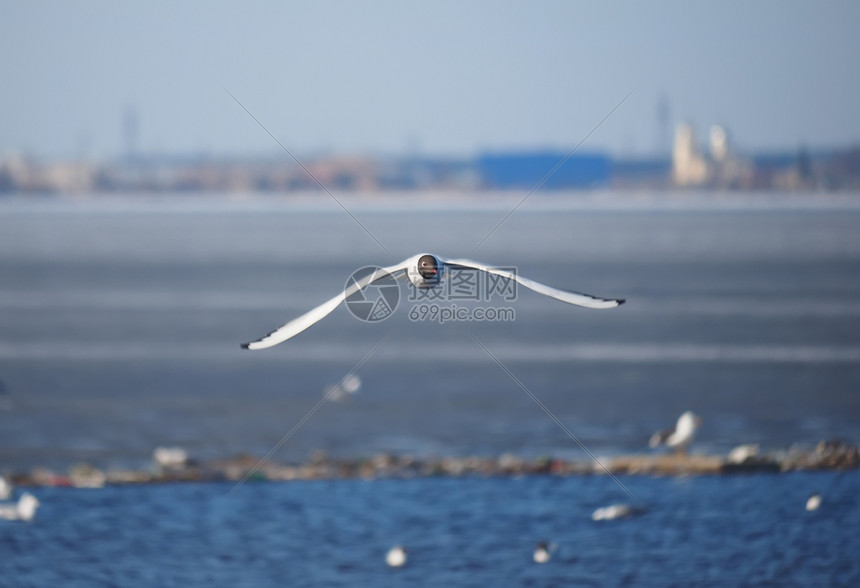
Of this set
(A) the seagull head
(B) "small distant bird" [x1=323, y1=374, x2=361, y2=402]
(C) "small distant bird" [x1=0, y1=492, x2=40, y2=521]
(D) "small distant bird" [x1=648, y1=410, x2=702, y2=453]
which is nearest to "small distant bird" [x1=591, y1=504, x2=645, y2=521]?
(D) "small distant bird" [x1=648, y1=410, x2=702, y2=453]

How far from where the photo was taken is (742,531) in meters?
30.2

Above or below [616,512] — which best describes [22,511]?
above

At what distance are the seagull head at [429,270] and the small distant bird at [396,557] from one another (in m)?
11.1

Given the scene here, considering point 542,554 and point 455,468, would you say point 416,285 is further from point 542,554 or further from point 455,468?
point 455,468

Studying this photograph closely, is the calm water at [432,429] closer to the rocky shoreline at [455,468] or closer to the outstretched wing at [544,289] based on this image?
the rocky shoreline at [455,468]

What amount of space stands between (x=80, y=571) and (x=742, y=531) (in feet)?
50.5

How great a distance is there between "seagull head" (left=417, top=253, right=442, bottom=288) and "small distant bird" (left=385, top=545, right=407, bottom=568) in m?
11.1

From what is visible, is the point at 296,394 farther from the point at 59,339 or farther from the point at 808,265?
the point at 808,265

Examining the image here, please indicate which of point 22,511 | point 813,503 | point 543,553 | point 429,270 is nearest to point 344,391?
point 22,511

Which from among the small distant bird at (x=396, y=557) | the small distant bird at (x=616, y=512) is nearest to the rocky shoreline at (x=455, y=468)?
the small distant bird at (x=616, y=512)

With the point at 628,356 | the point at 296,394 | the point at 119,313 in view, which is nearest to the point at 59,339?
the point at 119,313

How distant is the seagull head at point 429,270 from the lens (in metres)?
19.1

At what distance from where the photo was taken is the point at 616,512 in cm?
3084

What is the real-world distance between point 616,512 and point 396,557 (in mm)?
5819
